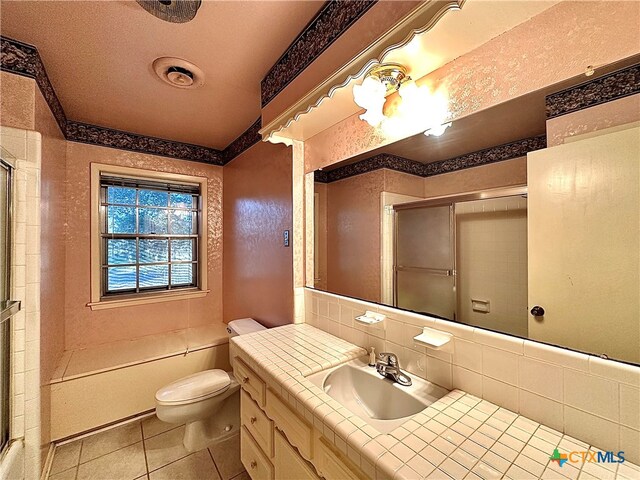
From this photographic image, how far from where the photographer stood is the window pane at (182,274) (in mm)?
2908

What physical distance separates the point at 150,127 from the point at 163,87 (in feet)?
2.67

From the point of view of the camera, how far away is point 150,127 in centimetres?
245

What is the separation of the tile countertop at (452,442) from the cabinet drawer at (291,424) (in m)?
0.07

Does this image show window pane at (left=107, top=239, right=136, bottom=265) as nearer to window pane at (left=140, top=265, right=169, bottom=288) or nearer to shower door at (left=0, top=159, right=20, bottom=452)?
window pane at (left=140, top=265, right=169, bottom=288)

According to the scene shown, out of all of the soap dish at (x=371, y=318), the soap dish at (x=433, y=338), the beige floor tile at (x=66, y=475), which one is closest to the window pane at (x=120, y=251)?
the beige floor tile at (x=66, y=475)

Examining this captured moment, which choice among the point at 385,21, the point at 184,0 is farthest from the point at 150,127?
the point at 385,21

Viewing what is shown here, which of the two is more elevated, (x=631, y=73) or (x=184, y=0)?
(x=184, y=0)

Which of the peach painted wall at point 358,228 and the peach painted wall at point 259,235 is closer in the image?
the peach painted wall at point 358,228

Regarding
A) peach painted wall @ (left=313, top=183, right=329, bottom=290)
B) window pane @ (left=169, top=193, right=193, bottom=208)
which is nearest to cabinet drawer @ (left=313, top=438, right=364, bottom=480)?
peach painted wall @ (left=313, top=183, right=329, bottom=290)

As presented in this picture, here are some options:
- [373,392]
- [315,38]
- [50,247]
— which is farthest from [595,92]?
[50,247]

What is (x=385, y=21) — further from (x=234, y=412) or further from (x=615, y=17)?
(x=234, y=412)

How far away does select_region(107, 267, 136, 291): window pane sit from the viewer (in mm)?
2574

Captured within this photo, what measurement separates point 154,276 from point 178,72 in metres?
2.08

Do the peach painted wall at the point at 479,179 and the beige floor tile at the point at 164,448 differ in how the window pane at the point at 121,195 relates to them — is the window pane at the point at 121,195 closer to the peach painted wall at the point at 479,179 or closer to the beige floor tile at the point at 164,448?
the beige floor tile at the point at 164,448
